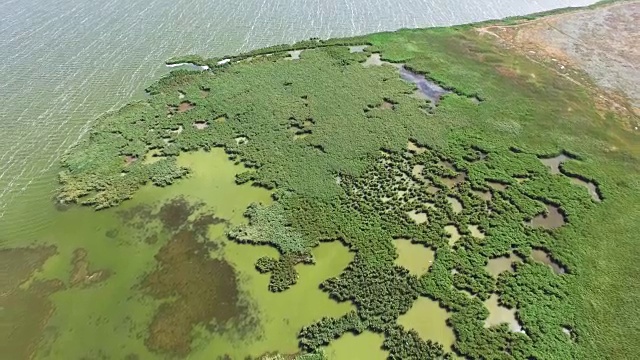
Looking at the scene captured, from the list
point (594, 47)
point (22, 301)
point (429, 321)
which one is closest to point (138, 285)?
point (22, 301)

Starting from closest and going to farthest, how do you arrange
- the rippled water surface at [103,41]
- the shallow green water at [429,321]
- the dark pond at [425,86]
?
the shallow green water at [429,321] < the rippled water surface at [103,41] < the dark pond at [425,86]

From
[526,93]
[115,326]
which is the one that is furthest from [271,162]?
[526,93]

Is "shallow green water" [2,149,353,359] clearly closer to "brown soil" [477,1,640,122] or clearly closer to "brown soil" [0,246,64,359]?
"brown soil" [0,246,64,359]

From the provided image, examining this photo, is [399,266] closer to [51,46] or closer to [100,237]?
[100,237]

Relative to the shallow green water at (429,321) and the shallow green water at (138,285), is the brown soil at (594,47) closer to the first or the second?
the shallow green water at (429,321)

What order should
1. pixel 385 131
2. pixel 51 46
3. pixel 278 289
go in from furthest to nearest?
pixel 51 46
pixel 385 131
pixel 278 289

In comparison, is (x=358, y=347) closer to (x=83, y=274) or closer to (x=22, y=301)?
(x=83, y=274)

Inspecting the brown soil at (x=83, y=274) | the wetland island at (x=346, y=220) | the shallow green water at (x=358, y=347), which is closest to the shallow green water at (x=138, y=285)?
the wetland island at (x=346, y=220)

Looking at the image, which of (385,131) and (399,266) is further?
(385,131)
